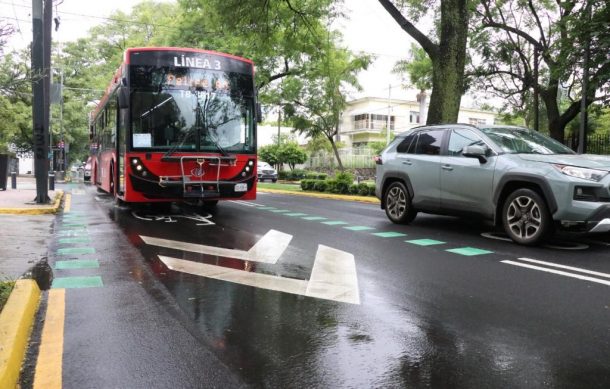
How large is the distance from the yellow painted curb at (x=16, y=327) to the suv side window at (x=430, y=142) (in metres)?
6.68

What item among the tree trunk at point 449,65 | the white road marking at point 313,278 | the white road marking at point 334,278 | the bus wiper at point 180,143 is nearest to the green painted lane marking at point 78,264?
the white road marking at point 313,278

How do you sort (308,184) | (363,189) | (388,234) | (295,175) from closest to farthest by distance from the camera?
(388,234) → (363,189) → (308,184) → (295,175)

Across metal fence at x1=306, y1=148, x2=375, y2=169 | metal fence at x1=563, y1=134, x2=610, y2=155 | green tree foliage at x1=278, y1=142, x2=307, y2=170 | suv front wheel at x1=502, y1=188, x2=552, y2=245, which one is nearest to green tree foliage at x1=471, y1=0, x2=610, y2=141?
metal fence at x1=563, y1=134, x2=610, y2=155

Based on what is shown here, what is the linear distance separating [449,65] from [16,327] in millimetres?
12216

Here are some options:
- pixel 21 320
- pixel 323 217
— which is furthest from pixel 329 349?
pixel 323 217

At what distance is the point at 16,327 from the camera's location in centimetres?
359

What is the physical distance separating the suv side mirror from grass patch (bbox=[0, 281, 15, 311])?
20.7ft

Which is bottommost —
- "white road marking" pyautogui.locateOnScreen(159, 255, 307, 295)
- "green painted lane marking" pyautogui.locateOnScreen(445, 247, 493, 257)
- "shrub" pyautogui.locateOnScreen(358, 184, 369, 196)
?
"white road marking" pyautogui.locateOnScreen(159, 255, 307, 295)

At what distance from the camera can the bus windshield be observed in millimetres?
10641

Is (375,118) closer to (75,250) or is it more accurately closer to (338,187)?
(338,187)

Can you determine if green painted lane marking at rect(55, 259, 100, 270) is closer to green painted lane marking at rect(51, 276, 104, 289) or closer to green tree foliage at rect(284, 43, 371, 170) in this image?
green painted lane marking at rect(51, 276, 104, 289)

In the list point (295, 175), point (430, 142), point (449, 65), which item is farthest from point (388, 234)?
point (295, 175)

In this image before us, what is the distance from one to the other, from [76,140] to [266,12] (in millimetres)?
40691

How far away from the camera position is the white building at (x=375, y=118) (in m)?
55.2
